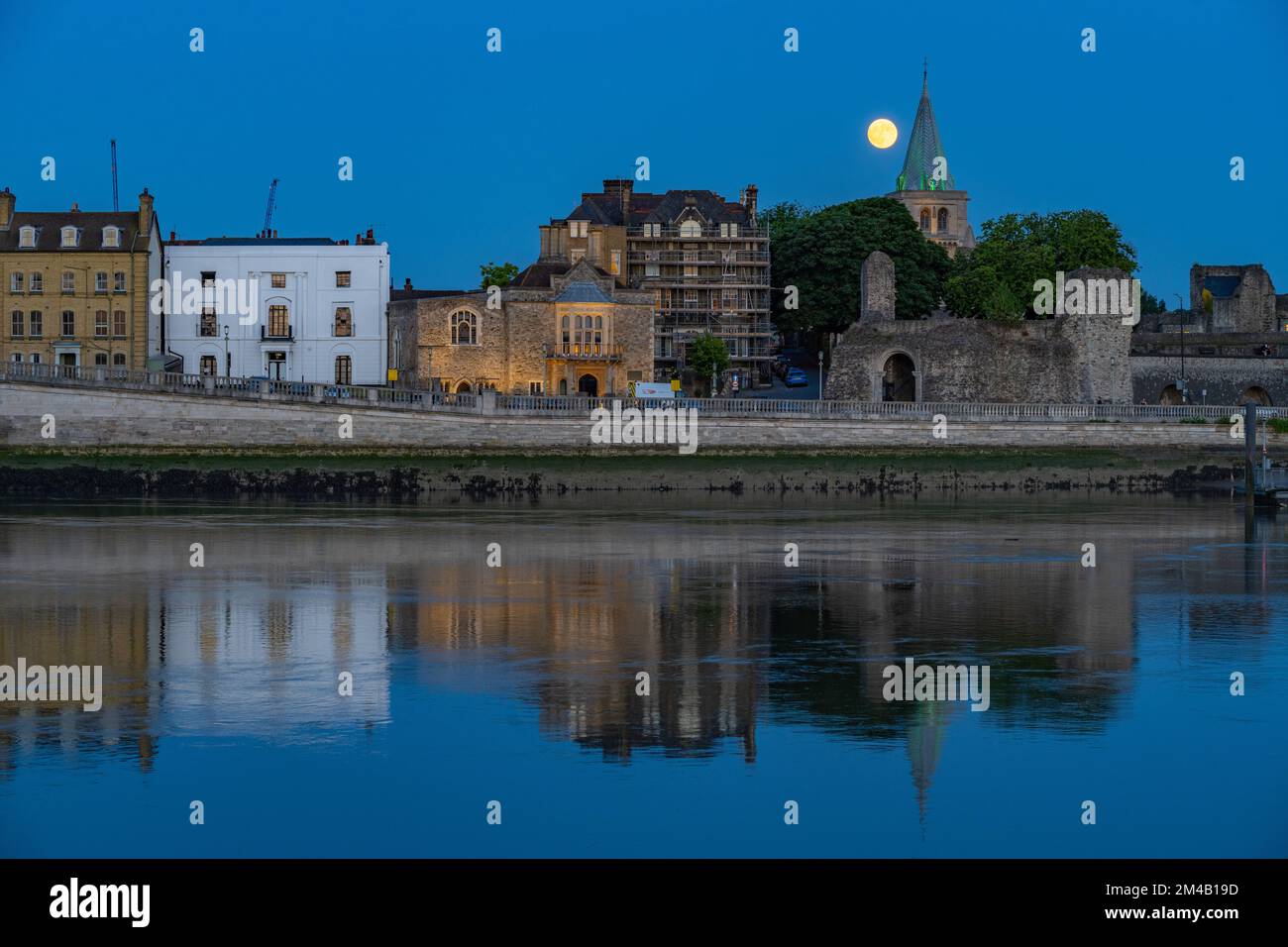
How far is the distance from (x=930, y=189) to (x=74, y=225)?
7827 centimetres

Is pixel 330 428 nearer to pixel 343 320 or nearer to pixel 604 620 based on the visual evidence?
pixel 343 320

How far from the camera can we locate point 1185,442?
60.4 metres

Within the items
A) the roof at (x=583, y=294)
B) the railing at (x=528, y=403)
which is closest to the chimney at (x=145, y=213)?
the railing at (x=528, y=403)

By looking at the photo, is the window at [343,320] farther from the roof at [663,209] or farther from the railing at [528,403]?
the roof at [663,209]

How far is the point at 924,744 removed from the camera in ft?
55.7

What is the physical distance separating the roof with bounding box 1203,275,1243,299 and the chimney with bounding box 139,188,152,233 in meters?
57.6

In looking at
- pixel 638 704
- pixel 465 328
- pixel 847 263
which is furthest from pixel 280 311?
pixel 638 704

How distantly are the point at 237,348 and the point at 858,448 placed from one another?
24576 mm

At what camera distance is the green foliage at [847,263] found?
81.9m

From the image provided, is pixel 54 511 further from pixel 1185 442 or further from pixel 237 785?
pixel 1185 442

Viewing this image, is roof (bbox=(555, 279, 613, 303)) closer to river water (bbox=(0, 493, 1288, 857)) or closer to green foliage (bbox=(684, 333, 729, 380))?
green foliage (bbox=(684, 333, 729, 380))

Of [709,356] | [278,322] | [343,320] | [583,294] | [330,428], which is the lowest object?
[330,428]

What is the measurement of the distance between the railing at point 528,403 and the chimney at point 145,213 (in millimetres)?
9974
